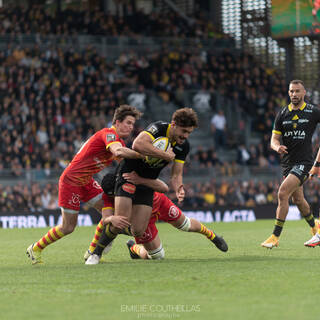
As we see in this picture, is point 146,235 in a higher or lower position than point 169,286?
lower

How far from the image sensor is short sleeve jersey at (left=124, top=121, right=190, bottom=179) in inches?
355

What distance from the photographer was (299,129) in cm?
1137

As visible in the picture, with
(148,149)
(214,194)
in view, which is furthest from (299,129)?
(214,194)

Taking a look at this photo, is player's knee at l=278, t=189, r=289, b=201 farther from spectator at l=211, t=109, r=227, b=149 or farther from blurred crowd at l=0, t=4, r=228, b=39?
blurred crowd at l=0, t=4, r=228, b=39

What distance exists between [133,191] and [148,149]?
767 millimetres

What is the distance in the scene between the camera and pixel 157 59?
29953 millimetres

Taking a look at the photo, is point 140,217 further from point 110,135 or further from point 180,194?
point 110,135

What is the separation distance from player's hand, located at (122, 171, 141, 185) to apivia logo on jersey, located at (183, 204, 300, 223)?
45.1 feet

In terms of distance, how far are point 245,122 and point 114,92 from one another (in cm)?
539

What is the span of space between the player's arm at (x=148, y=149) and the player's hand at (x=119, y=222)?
0.89 meters

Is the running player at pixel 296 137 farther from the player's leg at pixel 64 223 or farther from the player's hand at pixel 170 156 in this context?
the player's leg at pixel 64 223

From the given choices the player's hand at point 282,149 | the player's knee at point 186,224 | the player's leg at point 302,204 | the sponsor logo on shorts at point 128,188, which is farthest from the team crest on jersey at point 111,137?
the player's leg at point 302,204

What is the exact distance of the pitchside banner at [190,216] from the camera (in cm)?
2136

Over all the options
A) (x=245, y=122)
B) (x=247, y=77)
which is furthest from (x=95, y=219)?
(x=247, y=77)
